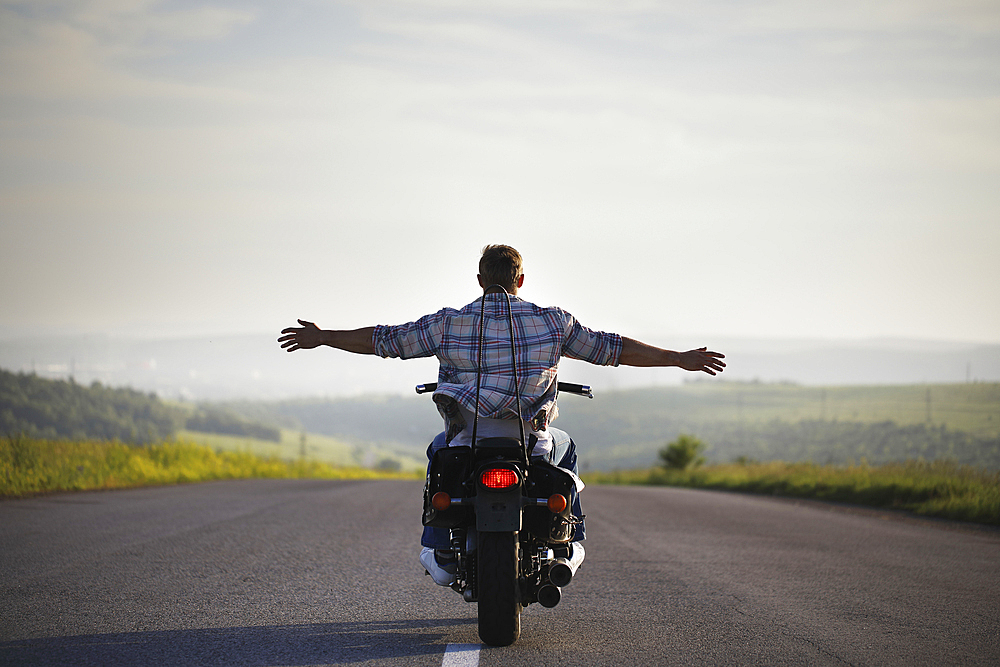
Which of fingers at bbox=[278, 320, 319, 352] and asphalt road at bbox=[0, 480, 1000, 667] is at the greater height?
fingers at bbox=[278, 320, 319, 352]

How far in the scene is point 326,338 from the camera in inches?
192

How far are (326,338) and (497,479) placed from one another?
4.37 ft

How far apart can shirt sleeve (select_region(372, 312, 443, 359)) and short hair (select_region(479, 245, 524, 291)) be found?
35 cm

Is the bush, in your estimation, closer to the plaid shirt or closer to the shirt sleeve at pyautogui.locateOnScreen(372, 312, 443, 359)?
the plaid shirt

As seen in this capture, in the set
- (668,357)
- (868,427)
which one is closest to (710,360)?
(668,357)

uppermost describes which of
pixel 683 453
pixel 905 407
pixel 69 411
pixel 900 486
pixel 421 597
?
pixel 905 407

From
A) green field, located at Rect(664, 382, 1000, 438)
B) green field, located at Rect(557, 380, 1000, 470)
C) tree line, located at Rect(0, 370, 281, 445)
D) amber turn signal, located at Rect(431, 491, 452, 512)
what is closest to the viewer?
amber turn signal, located at Rect(431, 491, 452, 512)

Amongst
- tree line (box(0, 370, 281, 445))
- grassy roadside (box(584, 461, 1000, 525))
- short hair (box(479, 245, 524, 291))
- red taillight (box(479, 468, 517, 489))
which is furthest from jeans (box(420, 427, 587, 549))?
tree line (box(0, 370, 281, 445))

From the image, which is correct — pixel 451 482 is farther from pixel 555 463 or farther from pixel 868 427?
pixel 868 427

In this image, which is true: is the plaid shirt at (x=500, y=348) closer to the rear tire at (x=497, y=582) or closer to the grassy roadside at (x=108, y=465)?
the rear tire at (x=497, y=582)

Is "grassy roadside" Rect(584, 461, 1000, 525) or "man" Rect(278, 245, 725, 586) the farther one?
"grassy roadside" Rect(584, 461, 1000, 525)

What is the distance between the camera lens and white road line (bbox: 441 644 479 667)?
420 cm

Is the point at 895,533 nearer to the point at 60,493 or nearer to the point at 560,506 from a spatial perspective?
the point at 560,506

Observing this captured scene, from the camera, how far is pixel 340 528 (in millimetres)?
9953
